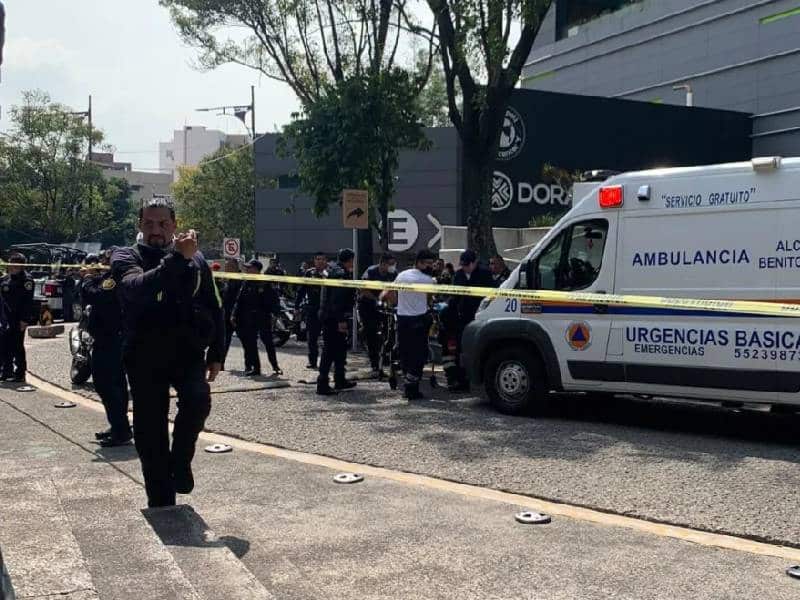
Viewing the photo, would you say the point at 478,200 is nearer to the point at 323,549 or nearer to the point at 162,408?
the point at 162,408

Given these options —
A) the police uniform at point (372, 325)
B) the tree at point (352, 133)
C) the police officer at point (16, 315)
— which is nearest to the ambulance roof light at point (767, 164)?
the police uniform at point (372, 325)

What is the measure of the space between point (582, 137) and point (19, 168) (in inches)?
961

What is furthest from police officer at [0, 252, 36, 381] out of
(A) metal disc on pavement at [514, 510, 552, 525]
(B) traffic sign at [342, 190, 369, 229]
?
(A) metal disc on pavement at [514, 510, 552, 525]

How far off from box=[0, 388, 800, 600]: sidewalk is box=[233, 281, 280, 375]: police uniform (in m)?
5.72

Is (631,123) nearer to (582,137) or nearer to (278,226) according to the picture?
(582,137)

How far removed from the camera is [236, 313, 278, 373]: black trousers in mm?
11906

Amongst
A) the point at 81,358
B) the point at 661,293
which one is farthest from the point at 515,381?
the point at 81,358

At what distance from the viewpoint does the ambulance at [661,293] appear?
723 centimetres

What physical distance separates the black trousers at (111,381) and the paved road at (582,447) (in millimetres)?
1029

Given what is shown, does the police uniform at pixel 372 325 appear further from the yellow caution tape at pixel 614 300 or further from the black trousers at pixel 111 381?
the black trousers at pixel 111 381

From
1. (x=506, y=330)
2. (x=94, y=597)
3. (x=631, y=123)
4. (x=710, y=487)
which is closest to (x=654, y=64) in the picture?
(x=631, y=123)

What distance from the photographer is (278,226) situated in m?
36.9

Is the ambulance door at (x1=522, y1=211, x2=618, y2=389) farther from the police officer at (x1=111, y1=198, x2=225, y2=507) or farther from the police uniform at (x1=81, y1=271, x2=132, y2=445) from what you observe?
the police officer at (x1=111, y1=198, x2=225, y2=507)

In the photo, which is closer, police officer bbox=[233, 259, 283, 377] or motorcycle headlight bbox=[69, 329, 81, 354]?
motorcycle headlight bbox=[69, 329, 81, 354]
